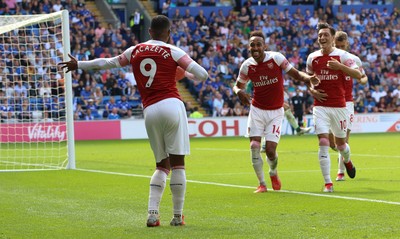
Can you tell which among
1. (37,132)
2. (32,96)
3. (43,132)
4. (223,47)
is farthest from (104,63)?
(223,47)

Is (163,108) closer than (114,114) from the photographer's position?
Yes

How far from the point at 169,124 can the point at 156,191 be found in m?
0.72

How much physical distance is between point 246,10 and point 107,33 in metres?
9.09

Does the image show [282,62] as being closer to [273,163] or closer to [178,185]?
[273,163]

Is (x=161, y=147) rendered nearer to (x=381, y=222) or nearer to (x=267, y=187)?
(x=381, y=222)

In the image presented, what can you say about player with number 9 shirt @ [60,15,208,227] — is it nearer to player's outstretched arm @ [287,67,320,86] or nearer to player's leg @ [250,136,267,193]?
player's outstretched arm @ [287,67,320,86]

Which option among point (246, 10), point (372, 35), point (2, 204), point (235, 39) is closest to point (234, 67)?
point (235, 39)

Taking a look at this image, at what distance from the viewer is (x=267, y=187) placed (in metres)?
14.3

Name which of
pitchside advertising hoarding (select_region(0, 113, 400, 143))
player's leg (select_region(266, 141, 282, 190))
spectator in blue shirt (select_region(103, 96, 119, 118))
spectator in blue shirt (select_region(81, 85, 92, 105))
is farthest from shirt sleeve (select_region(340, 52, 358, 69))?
spectator in blue shirt (select_region(81, 85, 92, 105))

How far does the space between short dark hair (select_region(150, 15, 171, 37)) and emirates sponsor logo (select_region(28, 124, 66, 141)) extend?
19.8 metres

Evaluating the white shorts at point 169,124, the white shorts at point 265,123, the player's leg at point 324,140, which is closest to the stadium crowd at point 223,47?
the player's leg at point 324,140

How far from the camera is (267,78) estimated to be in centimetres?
1362

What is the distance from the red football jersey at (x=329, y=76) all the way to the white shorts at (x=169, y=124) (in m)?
4.97

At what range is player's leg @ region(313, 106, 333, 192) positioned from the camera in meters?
13.3
